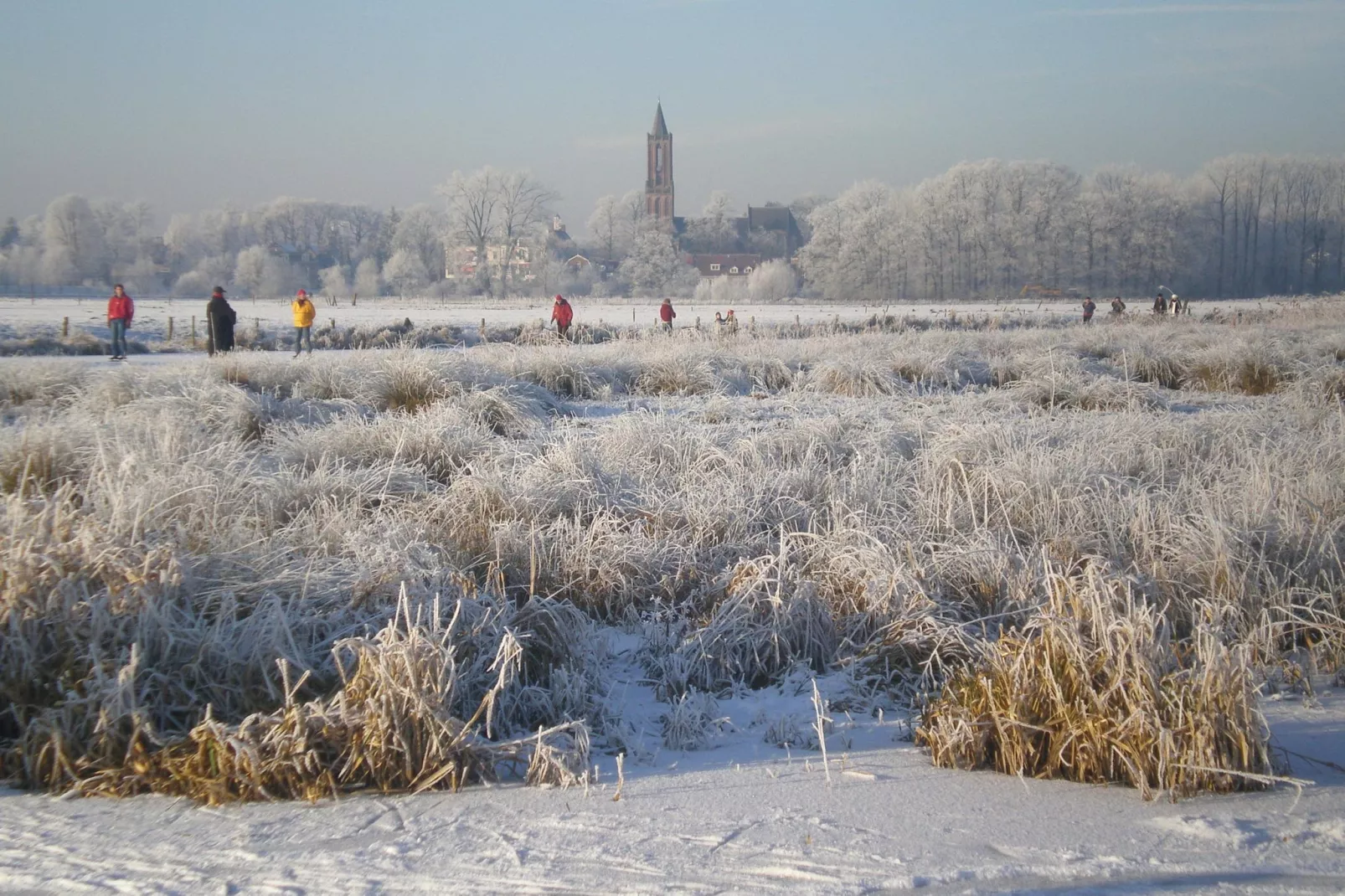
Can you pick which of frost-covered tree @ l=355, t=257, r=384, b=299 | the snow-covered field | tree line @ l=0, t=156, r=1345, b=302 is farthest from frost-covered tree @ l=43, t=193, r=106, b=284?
the snow-covered field

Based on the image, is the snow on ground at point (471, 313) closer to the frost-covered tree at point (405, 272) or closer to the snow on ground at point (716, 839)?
the frost-covered tree at point (405, 272)

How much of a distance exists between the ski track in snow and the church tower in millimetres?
131284

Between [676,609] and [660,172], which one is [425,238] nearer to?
[660,172]

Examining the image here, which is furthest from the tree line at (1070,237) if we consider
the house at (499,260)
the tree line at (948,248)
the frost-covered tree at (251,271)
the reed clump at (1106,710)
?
the reed clump at (1106,710)

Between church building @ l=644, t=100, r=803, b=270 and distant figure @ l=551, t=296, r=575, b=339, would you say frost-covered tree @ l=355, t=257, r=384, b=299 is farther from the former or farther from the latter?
distant figure @ l=551, t=296, r=575, b=339

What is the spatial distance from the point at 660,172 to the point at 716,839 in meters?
135

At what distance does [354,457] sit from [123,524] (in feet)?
10.1

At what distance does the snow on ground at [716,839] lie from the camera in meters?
2.85

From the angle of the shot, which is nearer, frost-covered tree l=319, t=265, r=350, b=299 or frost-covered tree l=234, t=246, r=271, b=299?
frost-covered tree l=234, t=246, r=271, b=299

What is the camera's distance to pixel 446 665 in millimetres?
3729

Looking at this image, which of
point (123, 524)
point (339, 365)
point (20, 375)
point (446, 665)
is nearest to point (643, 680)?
point (446, 665)

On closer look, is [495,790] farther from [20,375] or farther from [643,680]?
[20,375]

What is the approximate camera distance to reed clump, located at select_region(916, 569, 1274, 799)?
3426mm

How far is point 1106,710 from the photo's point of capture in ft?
11.8
